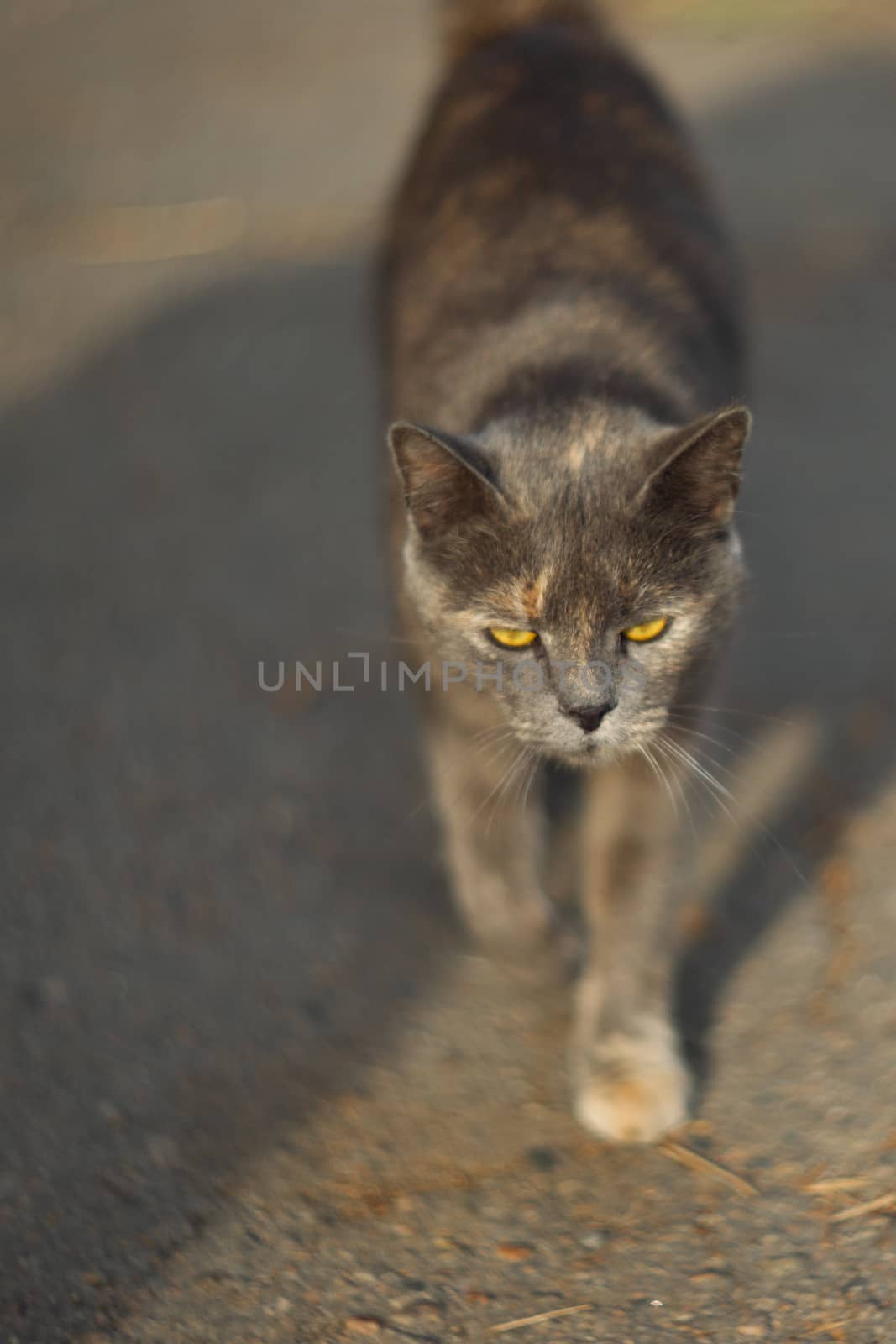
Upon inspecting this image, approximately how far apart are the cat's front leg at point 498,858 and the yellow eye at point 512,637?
36 centimetres

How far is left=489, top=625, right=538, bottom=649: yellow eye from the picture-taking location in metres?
1.78

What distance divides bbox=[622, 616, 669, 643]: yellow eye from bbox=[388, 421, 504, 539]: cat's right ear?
24cm

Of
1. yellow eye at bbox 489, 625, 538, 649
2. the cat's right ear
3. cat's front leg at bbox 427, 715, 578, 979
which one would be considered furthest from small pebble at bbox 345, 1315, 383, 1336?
the cat's right ear

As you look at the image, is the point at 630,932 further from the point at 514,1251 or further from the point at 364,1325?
the point at 364,1325

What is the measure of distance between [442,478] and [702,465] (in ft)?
1.10

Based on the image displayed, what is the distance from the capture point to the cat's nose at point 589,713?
1.70 m

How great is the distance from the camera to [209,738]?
105 inches

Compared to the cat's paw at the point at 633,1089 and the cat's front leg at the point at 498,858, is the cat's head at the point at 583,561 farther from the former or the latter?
the cat's paw at the point at 633,1089

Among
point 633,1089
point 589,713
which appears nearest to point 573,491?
point 589,713

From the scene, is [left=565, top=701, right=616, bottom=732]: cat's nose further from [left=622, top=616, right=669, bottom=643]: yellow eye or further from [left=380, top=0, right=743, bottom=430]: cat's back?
[left=380, top=0, right=743, bottom=430]: cat's back

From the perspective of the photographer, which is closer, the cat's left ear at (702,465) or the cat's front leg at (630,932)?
the cat's left ear at (702,465)

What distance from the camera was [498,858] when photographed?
7.19ft

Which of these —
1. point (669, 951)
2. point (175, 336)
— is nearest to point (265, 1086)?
point (669, 951)

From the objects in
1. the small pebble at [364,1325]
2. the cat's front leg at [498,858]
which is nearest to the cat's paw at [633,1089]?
the cat's front leg at [498,858]
